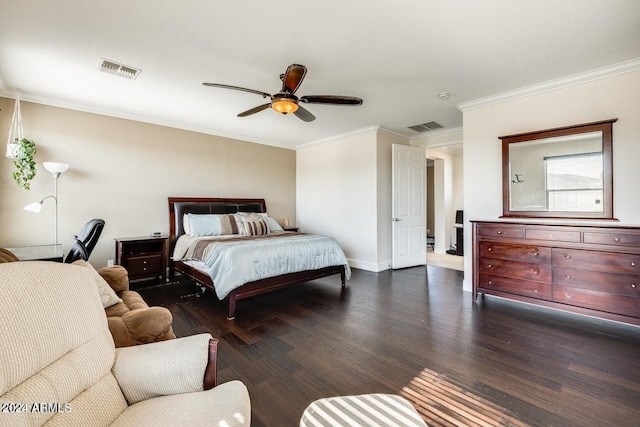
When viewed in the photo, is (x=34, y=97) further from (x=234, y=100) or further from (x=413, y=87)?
(x=413, y=87)

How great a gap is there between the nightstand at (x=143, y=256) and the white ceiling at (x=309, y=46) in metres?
2.00

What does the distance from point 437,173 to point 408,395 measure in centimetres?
635

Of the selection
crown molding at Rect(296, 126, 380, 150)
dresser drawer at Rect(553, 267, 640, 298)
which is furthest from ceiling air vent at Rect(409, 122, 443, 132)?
dresser drawer at Rect(553, 267, 640, 298)

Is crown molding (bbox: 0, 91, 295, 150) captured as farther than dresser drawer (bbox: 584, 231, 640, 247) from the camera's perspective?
Yes

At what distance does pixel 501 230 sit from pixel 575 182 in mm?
943

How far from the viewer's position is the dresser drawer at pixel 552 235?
285 cm

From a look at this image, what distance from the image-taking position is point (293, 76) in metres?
2.57

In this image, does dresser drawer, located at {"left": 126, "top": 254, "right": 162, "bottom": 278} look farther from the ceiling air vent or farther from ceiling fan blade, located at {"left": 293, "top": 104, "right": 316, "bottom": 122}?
the ceiling air vent

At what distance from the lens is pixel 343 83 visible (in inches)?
130

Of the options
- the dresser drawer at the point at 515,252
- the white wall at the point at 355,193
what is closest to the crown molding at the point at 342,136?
the white wall at the point at 355,193

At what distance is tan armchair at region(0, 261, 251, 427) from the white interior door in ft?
14.7

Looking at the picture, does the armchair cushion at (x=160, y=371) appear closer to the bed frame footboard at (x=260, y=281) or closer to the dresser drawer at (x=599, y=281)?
the bed frame footboard at (x=260, y=281)

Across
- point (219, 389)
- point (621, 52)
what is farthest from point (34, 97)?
point (621, 52)

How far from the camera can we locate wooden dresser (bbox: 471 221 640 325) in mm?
2578
